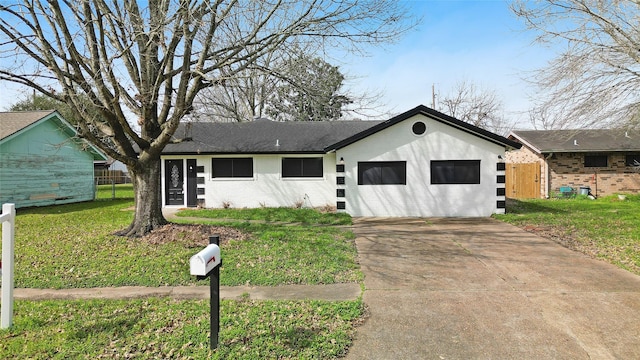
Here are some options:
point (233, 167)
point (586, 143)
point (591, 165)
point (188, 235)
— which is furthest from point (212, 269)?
point (586, 143)

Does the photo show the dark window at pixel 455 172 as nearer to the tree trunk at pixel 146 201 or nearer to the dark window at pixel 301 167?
the dark window at pixel 301 167

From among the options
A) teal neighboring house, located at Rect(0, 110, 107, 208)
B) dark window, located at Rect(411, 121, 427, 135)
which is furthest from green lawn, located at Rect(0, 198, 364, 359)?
teal neighboring house, located at Rect(0, 110, 107, 208)

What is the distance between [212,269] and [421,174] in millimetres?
10506

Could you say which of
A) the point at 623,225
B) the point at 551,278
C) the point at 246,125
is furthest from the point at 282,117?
the point at 551,278

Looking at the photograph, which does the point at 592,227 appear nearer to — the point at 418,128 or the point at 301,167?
the point at 418,128

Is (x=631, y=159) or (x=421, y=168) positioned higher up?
(x=631, y=159)

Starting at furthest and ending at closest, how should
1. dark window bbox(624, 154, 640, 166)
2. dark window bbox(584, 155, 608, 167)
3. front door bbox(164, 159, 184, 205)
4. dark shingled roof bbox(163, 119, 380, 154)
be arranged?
1. dark window bbox(584, 155, 608, 167)
2. dark window bbox(624, 154, 640, 166)
3. front door bbox(164, 159, 184, 205)
4. dark shingled roof bbox(163, 119, 380, 154)

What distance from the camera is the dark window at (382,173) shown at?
492 inches

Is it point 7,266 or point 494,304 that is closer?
point 7,266

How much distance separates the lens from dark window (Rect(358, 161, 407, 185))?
12.5 meters

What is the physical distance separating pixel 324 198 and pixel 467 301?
1026 centimetres

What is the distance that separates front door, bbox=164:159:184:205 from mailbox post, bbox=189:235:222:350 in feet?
42.1

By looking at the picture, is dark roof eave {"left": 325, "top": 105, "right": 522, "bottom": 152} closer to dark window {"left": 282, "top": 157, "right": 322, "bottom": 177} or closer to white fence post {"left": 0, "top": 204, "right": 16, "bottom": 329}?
dark window {"left": 282, "top": 157, "right": 322, "bottom": 177}

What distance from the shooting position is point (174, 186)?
15164mm
